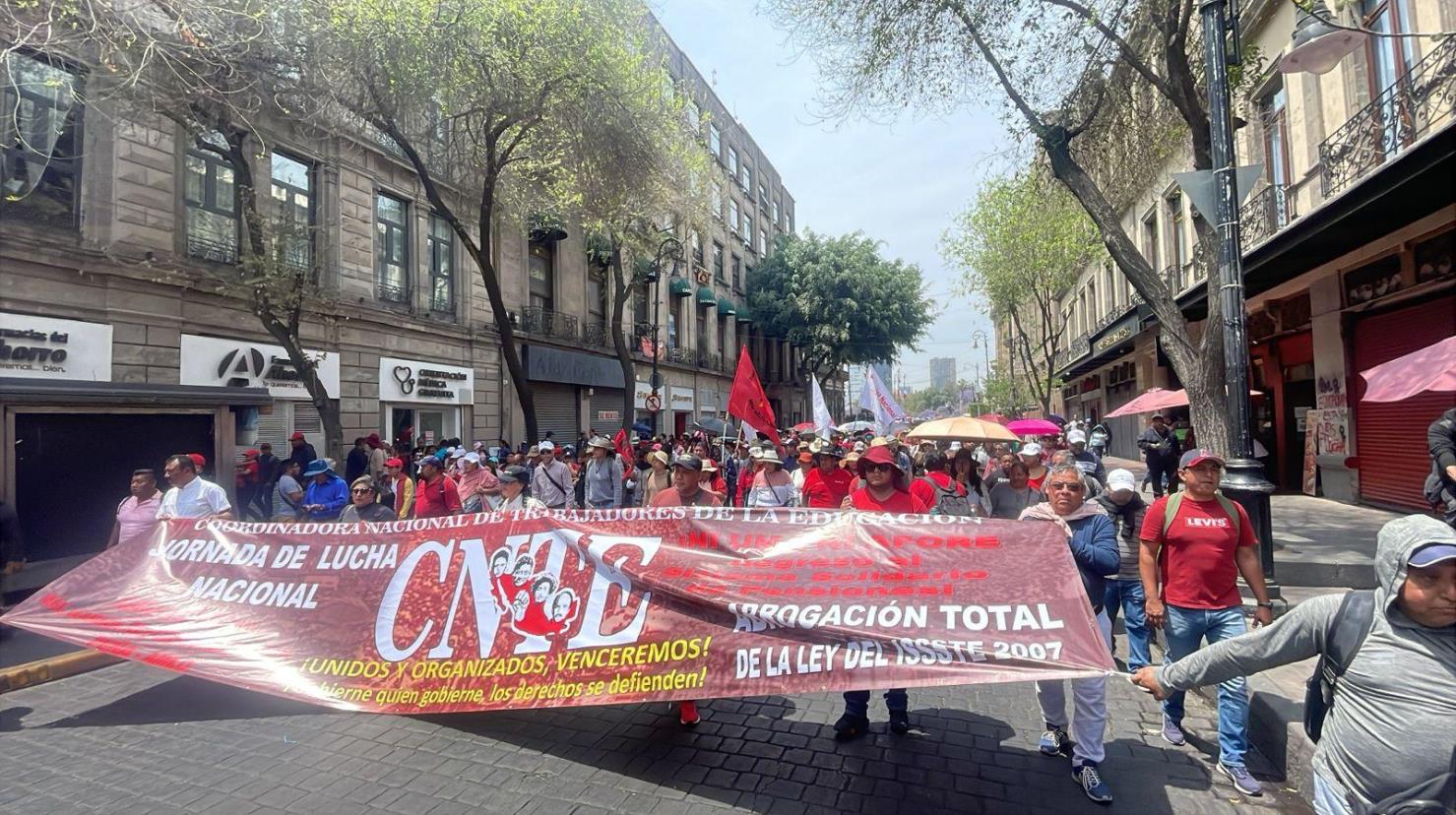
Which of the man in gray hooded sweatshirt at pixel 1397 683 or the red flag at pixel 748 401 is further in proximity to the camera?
the red flag at pixel 748 401

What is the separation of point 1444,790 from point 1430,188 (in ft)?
29.1

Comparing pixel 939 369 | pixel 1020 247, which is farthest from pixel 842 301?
pixel 939 369

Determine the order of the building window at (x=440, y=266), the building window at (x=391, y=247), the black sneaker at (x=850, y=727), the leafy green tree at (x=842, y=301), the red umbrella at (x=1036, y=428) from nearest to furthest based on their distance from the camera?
the black sneaker at (x=850, y=727)
the red umbrella at (x=1036, y=428)
the building window at (x=391, y=247)
the building window at (x=440, y=266)
the leafy green tree at (x=842, y=301)

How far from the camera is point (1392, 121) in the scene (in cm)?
872

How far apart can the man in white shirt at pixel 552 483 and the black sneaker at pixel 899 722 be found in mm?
5741

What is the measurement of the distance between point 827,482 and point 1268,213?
11.4m

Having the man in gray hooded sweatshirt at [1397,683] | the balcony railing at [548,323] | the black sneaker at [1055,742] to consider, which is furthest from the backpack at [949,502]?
the balcony railing at [548,323]

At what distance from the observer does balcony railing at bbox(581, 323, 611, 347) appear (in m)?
24.0

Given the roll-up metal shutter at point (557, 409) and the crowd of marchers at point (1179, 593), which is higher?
the roll-up metal shutter at point (557, 409)

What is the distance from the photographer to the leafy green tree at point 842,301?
36.3m

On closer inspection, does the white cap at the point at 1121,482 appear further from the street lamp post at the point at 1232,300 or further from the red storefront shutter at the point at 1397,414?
the red storefront shutter at the point at 1397,414

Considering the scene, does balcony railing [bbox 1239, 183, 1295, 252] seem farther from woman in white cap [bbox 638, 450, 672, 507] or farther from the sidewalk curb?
the sidewalk curb

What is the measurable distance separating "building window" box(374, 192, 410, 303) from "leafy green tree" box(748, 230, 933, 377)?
2277 cm

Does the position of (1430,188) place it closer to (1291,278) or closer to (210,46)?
(1291,278)
